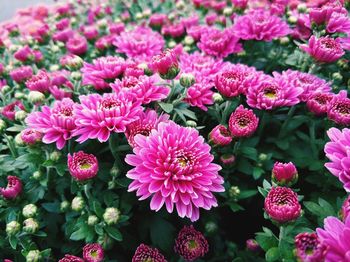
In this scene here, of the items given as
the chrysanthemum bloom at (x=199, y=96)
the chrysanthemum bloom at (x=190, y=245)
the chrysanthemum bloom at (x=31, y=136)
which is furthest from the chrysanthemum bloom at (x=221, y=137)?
the chrysanthemum bloom at (x=31, y=136)

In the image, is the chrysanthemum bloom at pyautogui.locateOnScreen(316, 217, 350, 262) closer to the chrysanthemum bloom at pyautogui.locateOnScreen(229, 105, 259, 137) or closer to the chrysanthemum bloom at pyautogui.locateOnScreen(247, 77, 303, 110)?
the chrysanthemum bloom at pyautogui.locateOnScreen(229, 105, 259, 137)

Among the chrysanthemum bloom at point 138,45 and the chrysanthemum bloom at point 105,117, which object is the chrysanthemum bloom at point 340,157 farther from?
the chrysanthemum bloom at point 138,45

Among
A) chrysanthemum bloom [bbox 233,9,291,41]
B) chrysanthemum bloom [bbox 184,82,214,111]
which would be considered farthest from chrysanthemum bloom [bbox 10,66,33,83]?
chrysanthemum bloom [bbox 233,9,291,41]

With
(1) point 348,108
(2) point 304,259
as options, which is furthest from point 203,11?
(2) point 304,259

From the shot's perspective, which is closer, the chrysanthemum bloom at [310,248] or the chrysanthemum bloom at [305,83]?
the chrysanthemum bloom at [310,248]

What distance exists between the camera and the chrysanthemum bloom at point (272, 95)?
171cm

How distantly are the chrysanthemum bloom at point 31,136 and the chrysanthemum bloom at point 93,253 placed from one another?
0.56 meters

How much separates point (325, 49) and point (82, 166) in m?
1.32

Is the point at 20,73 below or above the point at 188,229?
above

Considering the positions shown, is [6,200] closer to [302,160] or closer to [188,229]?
[188,229]

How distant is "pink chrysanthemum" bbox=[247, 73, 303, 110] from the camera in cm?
171

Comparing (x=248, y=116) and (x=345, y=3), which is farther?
(x=345, y=3)

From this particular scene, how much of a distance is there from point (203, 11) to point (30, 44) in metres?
1.57

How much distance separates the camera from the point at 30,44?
114 inches
